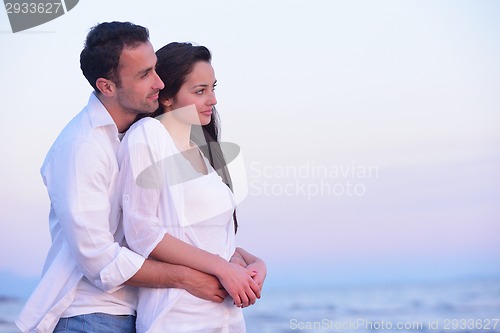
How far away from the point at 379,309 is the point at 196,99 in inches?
318

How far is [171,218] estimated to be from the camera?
219 centimetres

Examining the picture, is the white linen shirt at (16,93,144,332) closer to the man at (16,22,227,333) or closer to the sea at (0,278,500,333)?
the man at (16,22,227,333)

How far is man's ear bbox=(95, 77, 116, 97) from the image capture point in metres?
2.29

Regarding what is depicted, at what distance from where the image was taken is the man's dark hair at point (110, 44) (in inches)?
90.3

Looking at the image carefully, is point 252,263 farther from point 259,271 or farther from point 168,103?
point 168,103

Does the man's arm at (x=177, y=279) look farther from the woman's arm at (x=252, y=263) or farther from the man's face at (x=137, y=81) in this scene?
the man's face at (x=137, y=81)

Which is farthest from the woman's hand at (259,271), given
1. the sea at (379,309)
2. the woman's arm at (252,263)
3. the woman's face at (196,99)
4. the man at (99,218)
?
the sea at (379,309)

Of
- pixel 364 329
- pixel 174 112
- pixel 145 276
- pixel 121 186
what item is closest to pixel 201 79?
pixel 174 112

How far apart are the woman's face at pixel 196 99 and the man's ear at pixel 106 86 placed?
0.73 ft

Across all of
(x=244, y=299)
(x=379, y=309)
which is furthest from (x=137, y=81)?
(x=379, y=309)

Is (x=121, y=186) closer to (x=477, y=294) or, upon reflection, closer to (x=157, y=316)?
(x=157, y=316)

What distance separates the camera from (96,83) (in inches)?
90.4

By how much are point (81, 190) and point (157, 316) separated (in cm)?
40

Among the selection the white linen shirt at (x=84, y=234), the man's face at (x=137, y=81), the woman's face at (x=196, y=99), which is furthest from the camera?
the woman's face at (x=196, y=99)
